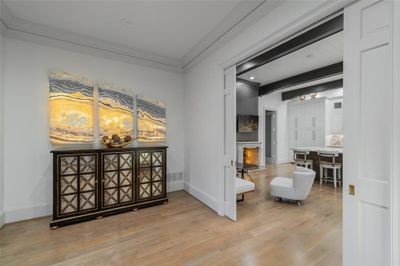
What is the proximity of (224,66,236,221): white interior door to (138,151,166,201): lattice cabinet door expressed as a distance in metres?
1.35

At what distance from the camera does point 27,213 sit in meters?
2.95

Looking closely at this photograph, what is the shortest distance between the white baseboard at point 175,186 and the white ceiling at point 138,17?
125 inches

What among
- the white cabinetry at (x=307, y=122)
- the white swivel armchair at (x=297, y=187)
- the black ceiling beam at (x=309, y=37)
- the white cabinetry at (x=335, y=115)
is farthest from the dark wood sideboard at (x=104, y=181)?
the white cabinetry at (x=335, y=115)

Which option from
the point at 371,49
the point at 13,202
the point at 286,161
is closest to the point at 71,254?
the point at 13,202

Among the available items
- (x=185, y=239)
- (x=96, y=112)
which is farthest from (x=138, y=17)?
(x=185, y=239)

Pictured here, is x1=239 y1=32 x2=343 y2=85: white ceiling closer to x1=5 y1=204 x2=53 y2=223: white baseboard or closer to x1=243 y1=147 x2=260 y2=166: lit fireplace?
x1=243 y1=147 x2=260 y2=166: lit fireplace

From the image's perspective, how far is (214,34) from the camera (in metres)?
3.01

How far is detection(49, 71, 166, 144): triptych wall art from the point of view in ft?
10.3

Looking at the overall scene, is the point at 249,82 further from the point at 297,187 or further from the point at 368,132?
the point at 368,132

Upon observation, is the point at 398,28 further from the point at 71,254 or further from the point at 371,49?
the point at 71,254

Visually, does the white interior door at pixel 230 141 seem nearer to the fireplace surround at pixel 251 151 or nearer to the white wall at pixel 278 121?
the fireplace surround at pixel 251 151

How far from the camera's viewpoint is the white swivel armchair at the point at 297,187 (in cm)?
347

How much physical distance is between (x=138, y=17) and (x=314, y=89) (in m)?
6.65

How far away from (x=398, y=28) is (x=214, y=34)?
2.33 metres
